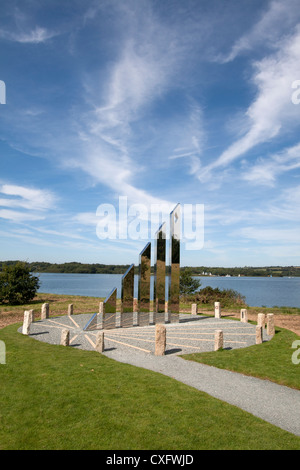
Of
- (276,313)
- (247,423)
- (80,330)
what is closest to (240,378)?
(247,423)

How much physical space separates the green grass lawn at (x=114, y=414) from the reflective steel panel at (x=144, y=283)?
8.31 meters

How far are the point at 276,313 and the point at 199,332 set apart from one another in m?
12.5

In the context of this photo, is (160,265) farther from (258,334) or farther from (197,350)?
Result: (258,334)

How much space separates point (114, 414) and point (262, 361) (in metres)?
6.97

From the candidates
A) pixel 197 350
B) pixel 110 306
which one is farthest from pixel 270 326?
pixel 110 306

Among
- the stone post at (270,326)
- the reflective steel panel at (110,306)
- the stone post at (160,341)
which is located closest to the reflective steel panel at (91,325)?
the reflective steel panel at (110,306)

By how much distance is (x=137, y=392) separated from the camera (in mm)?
7926

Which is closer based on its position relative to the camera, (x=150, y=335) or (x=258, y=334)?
(x=258, y=334)

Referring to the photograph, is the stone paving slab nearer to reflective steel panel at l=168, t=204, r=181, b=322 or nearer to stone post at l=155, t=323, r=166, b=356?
stone post at l=155, t=323, r=166, b=356

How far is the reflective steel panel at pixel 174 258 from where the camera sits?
62.7ft

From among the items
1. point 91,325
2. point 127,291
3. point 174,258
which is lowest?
point 91,325

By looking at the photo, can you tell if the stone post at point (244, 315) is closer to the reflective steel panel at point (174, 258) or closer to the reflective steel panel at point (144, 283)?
the reflective steel panel at point (174, 258)

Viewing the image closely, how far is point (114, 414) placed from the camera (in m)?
6.71
